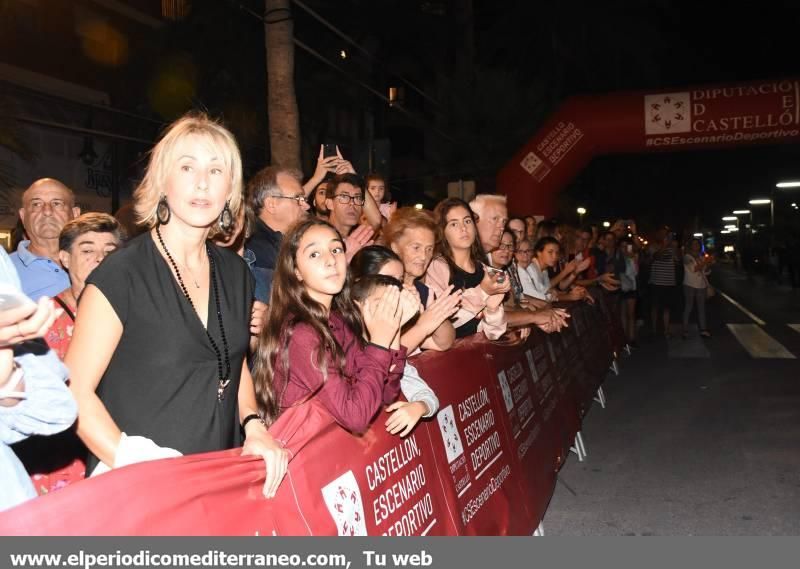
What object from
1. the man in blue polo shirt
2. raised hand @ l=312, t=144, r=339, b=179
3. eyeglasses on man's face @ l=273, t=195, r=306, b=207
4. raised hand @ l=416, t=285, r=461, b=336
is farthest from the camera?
raised hand @ l=312, t=144, r=339, b=179

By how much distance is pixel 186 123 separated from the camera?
8.46ft

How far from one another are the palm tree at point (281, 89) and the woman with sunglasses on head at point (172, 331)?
721 cm

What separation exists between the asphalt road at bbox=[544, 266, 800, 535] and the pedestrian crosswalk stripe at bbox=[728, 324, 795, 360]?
0.49ft

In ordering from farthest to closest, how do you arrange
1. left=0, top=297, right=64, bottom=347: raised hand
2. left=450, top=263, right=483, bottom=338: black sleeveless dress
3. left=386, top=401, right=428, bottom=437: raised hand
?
1. left=450, top=263, right=483, bottom=338: black sleeveless dress
2. left=386, top=401, right=428, bottom=437: raised hand
3. left=0, top=297, right=64, bottom=347: raised hand

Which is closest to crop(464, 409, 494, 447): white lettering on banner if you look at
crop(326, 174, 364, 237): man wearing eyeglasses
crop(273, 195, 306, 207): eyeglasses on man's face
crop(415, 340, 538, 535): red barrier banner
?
crop(415, 340, 538, 535): red barrier banner

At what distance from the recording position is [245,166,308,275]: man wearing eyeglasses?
4535mm

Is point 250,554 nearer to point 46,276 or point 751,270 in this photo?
point 46,276

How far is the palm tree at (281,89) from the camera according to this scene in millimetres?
9750

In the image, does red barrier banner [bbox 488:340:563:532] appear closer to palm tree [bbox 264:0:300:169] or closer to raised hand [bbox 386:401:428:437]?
raised hand [bbox 386:401:428:437]

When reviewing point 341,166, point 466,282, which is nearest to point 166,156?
point 341,166

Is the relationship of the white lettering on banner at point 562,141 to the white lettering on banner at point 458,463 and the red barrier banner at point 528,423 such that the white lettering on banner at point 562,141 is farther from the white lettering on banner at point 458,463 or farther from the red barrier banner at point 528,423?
the white lettering on banner at point 458,463

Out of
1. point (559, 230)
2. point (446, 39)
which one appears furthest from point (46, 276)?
point (446, 39)

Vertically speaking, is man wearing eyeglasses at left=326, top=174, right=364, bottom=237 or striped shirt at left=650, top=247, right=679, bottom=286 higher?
man wearing eyeglasses at left=326, top=174, right=364, bottom=237

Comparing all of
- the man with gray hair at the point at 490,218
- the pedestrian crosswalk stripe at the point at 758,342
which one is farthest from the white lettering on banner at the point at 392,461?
the pedestrian crosswalk stripe at the point at 758,342
